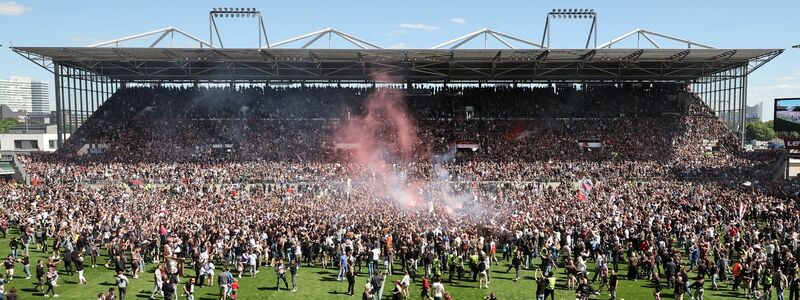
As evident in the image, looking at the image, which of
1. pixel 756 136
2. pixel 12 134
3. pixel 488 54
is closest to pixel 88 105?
pixel 12 134

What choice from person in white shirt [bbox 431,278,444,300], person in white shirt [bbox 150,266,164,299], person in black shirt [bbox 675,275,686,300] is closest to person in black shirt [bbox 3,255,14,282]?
person in white shirt [bbox 150,266,164,299]

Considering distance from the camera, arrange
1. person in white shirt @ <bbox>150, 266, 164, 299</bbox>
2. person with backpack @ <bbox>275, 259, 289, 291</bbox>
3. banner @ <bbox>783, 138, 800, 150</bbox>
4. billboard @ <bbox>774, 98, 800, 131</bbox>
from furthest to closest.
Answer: billboard @ <bbox>774, 98, 800, 131</bbox> < banner @ <bbox>783, 138, 800, 150</bbox> < person with backpack @ <bbox>275, 259, 289, 291</bbox> < person in white shirt @ <bbox>150, 266, 164, 299</bbox>

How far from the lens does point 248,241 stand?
17.4 meters

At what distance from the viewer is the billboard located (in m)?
35.8

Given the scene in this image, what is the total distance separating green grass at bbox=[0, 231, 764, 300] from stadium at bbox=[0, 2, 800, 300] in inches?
3.6

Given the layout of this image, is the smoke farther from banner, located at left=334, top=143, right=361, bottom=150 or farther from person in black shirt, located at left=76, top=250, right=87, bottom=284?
person in black shirt, located at left=76, top=250, right=87, bottom=284

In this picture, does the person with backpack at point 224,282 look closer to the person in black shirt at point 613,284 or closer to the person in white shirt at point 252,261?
the person in white shirt at point 252,261

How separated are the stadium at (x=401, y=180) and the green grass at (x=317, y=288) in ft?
0.30

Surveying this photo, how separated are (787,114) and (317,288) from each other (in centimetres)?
3419

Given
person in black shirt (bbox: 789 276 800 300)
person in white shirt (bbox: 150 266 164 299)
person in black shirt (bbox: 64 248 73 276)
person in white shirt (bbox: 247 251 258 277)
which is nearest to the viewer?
person in black shirt (bbox: 789 276 800 300)

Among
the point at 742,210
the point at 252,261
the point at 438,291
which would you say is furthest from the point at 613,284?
the point at 742,210

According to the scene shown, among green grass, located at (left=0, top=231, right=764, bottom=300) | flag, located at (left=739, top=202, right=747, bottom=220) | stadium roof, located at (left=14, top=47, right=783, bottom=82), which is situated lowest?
green grass, located at (left=0, top=231, right=764, bottom=300)

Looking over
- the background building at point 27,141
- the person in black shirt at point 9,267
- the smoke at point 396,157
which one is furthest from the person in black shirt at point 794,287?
the background building at point 27,141

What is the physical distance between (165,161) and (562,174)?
27.8 meters
